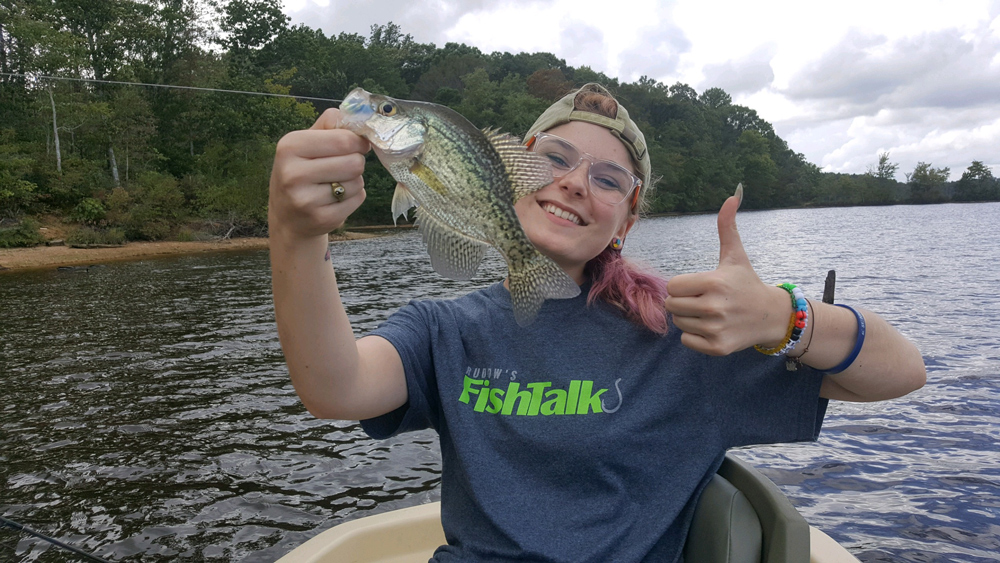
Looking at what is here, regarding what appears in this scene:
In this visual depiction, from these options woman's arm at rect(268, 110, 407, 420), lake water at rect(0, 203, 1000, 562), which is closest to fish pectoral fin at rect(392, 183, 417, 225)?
woman's arm at rect(268, 110, 407, 420)

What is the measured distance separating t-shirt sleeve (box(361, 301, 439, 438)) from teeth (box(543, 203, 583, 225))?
0.66 metres

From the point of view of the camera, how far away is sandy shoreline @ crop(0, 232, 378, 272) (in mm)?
29144

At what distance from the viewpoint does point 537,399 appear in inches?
96.3

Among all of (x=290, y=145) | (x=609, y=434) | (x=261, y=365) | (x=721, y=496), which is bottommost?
(x=261, y=365)

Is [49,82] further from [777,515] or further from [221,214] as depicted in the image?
[777,515]

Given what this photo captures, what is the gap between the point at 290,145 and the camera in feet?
5.39

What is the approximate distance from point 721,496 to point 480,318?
1173mm

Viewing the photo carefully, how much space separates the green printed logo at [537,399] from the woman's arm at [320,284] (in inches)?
12.3

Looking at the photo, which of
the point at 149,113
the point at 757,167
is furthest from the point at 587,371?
the point at 757,167

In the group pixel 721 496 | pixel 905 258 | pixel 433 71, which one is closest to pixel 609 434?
pixel 721 496

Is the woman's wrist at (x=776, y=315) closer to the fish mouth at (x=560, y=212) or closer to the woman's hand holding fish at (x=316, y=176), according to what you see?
the fish mouth at (x=560, y=212)

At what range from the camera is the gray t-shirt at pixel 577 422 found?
91.4 inches

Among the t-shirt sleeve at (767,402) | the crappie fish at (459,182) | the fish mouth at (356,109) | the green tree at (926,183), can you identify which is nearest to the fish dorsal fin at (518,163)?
the crappie fish at (459,182)

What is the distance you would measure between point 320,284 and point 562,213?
1.08m
